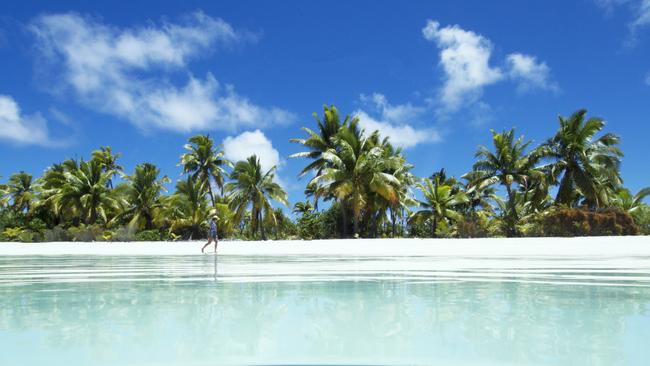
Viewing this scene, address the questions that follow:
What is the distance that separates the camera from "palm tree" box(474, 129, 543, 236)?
29.1 meters

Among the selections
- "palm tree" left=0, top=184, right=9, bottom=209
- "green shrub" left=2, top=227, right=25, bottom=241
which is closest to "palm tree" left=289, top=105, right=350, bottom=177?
"green shrub" left=2, top=227, right=25, bottom=241

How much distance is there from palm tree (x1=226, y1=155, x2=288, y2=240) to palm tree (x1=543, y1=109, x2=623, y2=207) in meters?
15.6

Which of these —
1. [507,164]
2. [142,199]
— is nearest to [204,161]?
[142,199]

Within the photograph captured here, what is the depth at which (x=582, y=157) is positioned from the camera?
26.4 meters

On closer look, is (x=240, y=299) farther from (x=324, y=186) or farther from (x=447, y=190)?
(x=447, y=190)

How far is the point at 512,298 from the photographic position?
15.0 ft

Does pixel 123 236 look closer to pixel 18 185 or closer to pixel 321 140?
pixel 321 140

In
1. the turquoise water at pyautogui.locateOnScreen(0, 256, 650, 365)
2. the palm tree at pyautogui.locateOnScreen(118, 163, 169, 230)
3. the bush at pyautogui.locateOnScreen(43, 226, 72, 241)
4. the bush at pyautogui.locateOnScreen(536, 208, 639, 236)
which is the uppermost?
the palm tree at pyautogui.locateOnScreen(118, 163, 169, 230)

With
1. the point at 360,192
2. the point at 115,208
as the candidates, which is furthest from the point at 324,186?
the point at 115,208

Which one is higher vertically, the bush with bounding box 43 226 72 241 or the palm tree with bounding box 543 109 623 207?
the palm tree with bounding box 543 109 623 207

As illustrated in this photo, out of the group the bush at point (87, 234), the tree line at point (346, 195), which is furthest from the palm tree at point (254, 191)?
the bush at point (87, 234)

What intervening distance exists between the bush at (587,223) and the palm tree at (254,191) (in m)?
15.5

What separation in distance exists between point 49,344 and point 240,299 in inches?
77.7

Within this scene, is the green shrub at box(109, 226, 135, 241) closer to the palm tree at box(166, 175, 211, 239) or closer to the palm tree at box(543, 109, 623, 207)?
the palm tree at box(166, 175, 211, 239)
